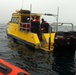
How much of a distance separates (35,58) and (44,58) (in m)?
0.55

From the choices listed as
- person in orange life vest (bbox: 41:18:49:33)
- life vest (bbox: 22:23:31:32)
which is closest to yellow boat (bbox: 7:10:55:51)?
life vest (bbox: 22:23:31:32)

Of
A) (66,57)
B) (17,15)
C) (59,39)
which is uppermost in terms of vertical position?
(17,15)

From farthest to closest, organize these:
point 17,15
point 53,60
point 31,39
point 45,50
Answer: point 17,15
point 31,39
point 45,50
point 53,60

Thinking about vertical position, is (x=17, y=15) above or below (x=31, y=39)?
above

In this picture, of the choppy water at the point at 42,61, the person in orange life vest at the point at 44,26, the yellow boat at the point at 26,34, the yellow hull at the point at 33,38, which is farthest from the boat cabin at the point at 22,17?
the choppy water at the point at 42,61

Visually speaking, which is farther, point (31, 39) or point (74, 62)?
point (31, 39)

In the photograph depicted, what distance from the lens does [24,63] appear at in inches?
477

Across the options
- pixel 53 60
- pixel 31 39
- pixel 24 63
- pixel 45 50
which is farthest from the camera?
pixel 31 39

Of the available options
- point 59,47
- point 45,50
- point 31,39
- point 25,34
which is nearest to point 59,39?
point 59,47

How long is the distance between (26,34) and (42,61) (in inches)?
191

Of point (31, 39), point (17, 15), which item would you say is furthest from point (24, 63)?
point (17, 15)

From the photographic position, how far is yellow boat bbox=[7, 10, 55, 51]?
1566 centimetres

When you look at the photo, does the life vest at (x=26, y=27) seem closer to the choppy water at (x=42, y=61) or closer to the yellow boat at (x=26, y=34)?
the yellow boat at (x=26, y=34)

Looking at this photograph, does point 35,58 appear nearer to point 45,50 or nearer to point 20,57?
point 20,57
